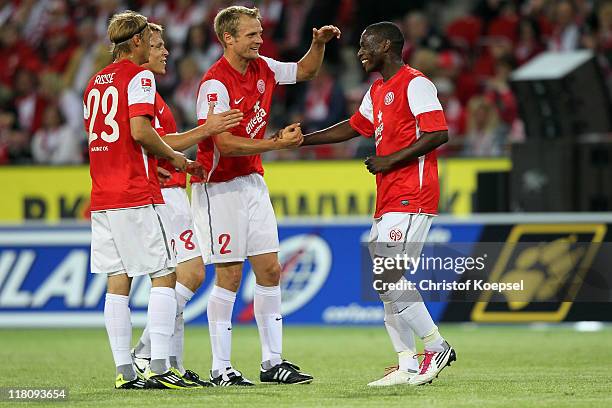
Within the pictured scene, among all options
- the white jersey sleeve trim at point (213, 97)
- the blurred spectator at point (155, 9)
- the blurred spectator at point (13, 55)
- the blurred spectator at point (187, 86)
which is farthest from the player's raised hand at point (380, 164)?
the blurred spectator at point (13, 55)

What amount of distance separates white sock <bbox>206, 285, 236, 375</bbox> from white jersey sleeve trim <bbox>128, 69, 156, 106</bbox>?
1.47 metres

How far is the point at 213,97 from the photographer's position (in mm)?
8430

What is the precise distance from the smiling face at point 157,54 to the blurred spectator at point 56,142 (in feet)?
26.4

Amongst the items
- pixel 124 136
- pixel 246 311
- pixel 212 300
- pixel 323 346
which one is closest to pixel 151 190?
pixel 124 136

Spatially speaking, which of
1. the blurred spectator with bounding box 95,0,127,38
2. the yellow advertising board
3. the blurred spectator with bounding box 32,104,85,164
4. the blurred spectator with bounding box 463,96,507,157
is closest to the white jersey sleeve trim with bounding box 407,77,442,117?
the yellow advertising board

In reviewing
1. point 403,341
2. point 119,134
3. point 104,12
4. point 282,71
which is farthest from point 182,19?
point 403,341

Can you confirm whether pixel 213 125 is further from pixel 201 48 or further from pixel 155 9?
pixel 155 9

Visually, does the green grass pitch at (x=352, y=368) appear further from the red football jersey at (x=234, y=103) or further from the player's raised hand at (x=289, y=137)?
the player's raised hand at (x=289, y=137)

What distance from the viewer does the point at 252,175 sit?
8.77 meters

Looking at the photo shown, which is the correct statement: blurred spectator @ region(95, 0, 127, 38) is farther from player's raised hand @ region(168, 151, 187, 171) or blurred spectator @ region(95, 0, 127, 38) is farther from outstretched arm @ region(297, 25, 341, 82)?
player's raised hand @ region(168, 151, 187, 171)

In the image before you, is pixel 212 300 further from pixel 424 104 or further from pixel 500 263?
pixel 500 263

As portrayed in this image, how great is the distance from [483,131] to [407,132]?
25.1 feet

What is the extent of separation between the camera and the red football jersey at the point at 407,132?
26.5 ft

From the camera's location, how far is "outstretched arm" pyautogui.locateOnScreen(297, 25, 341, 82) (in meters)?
8.98
